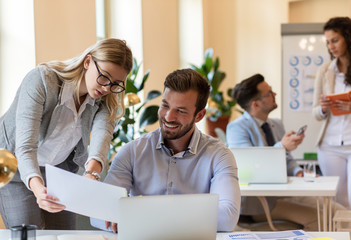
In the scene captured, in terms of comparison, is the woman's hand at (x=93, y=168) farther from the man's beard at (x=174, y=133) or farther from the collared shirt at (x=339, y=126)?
the collared shirt at (x=339, y=126)

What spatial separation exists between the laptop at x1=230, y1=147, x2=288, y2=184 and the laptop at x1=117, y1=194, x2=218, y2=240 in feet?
6.15

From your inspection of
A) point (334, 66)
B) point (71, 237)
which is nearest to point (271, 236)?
point (71, 237)

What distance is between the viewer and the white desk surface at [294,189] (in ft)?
10.4

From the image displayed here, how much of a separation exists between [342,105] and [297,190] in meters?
1.18

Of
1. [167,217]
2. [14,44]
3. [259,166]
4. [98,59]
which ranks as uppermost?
[14,44]

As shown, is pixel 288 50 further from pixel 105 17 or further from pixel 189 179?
pixel 189 179

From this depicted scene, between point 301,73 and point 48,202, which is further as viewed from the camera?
point 301,73

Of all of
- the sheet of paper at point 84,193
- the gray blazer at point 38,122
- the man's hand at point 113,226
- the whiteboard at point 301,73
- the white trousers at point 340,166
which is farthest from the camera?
the whiteboard at point 301,73

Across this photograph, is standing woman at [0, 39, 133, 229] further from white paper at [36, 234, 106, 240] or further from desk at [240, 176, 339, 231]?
desk at [240, 176, 339, 231]

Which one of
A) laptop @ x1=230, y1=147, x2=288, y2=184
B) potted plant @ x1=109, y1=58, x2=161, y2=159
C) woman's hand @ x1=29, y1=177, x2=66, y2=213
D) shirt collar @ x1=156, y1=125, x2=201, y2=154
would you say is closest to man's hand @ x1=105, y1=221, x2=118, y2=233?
woman's hand @ x1=29, y1=177, x2=66, y2=213

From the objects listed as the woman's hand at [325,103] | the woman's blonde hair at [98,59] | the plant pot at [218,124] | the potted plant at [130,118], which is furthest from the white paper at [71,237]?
the plant pot at [218,124]

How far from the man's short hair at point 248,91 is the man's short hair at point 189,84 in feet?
6.17

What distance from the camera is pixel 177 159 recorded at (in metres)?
2.30

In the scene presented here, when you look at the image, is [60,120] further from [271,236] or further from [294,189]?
[294,189]
